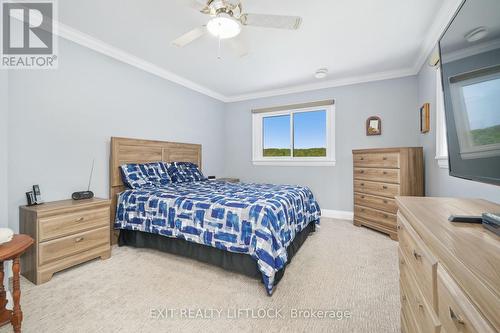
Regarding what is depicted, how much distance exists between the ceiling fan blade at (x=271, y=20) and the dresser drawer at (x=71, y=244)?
8.31 feet

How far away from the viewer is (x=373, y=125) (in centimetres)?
381

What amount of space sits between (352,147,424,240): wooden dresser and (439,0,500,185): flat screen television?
2.10m

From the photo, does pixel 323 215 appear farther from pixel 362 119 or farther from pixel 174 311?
pixel 174 311

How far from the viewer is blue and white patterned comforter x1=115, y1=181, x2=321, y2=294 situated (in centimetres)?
188

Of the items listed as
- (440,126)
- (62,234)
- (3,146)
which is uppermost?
(440,126)

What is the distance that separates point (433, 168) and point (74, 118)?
4.39 metres

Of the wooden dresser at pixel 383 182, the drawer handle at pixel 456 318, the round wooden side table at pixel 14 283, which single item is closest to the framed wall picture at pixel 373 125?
the wooden dresser at pixel 383 182

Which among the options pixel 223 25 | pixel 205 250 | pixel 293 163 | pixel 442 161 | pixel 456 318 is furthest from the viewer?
pixel 293 163

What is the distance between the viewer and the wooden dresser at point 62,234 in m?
1.96

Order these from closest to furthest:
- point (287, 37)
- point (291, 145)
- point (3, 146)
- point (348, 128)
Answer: point (3, 146) → point (287, 37) → point (348, 128) → point (291, 145)

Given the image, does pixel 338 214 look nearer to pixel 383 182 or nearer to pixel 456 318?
pixel 383 182

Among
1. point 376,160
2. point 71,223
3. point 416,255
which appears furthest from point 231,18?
point 376,160

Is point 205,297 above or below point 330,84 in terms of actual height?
below

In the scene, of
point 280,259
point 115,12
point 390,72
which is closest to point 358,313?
point 280,259
